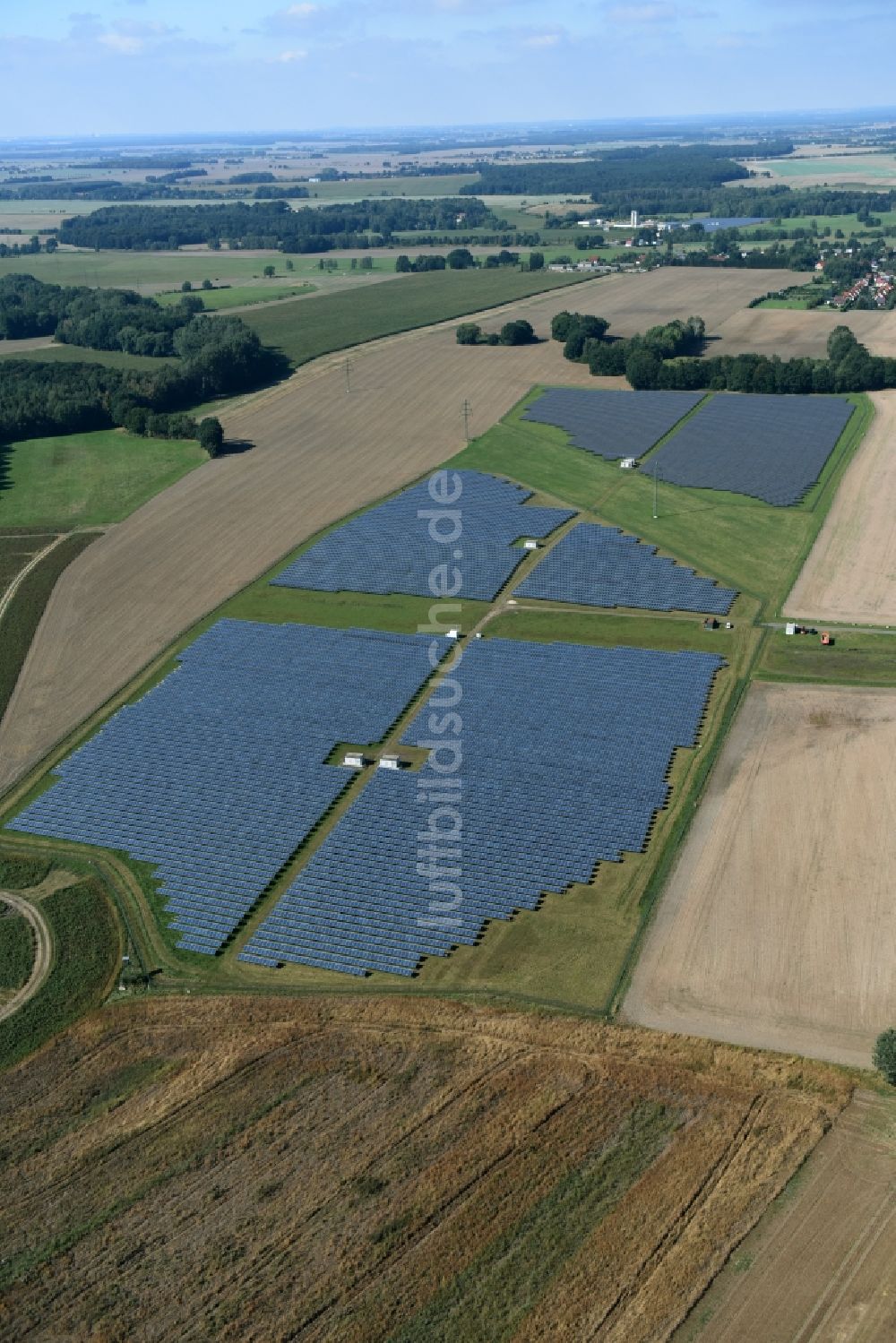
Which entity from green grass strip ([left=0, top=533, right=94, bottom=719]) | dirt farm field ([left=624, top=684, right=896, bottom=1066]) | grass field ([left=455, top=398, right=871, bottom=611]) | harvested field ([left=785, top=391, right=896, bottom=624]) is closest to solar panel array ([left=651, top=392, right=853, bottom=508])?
grass field ([left=455, top=398, right=871, bottom=611])

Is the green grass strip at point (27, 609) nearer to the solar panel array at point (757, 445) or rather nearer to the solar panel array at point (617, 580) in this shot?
the solar panel array at point (617, 580)

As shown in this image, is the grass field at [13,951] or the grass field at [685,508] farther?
the grass field at [685,508]

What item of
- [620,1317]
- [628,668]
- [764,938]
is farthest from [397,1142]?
[628,668]

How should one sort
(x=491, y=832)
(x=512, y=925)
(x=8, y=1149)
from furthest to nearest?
(x=491, y=832)
(x=512, y=925)
(x=8, y=1149)

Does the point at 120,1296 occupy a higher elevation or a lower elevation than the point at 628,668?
lower

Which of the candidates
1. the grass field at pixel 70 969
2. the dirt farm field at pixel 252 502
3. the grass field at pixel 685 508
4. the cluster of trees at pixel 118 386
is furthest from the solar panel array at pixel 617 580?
the cluster of trees at pixel 118 386

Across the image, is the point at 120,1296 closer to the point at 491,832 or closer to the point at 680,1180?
the point at 680,1180

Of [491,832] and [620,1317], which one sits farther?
[491,832]

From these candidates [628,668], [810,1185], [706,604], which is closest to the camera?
[810,1185]
